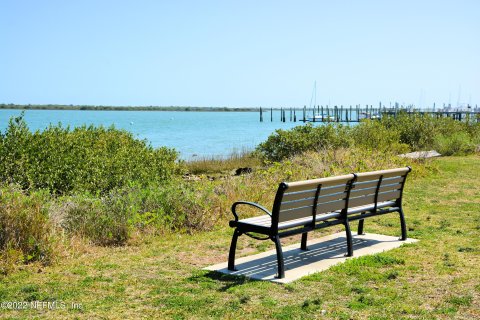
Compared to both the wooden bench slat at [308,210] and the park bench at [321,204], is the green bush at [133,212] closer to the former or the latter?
the park bench at [321,204]

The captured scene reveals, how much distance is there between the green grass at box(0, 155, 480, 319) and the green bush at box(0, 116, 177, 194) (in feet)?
8.45

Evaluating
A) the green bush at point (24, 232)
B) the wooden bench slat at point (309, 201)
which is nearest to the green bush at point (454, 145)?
the wooden bench slat at point (309, 201)

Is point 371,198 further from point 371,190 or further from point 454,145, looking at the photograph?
point 454,145

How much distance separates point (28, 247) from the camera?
256 inches

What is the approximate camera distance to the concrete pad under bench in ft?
20.5

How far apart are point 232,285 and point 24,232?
2339 mm

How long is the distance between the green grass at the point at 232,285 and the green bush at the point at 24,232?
0.20 metres

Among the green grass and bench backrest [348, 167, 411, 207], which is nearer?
the green grass

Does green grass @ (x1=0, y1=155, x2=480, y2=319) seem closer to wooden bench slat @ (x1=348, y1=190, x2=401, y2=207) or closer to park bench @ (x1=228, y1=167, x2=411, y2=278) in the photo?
park bench @ (x1=228, y1=167, x2=411, y2=278)

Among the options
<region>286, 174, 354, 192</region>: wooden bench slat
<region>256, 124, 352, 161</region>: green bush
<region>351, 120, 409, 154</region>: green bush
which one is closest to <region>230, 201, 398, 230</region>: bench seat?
<region>286, 174, 354, 192</region>: wooden bench slat

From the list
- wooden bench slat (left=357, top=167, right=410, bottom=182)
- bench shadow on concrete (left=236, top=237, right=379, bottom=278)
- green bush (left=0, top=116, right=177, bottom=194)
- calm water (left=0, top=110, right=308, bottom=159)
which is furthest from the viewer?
calm water (left=0, top=110, right=308, bottom=159)

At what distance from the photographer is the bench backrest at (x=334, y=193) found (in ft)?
20.1

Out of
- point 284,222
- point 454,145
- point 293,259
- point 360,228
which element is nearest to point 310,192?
point 284,222

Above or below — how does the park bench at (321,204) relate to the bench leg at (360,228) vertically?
above
